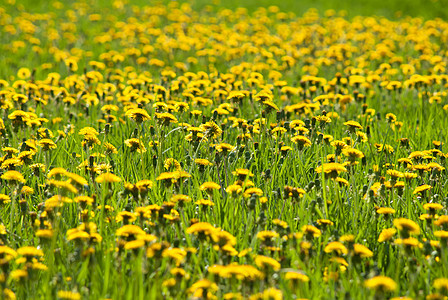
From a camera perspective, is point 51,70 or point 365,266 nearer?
point 365,266

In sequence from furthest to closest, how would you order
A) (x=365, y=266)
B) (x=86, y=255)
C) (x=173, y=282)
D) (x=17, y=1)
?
(x=17, y=1), (x=365, y=266), (x=86, y=255), (x=173, y=282)

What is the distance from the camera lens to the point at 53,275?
7.77 feet

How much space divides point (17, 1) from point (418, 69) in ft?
31.5

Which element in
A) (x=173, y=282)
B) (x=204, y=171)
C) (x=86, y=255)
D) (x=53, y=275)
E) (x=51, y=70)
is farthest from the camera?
(x=51, y=70)

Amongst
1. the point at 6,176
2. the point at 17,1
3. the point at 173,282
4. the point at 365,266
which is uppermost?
the point at 17,1

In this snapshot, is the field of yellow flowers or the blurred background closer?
the field of yellow flowers

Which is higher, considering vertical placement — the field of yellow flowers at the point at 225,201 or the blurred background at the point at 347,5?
the blurred background at the point at 347,5

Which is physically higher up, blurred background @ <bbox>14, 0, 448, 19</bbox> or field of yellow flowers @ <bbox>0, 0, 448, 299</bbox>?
blurred background @ <bbox>14, 0, 448, 19</bbox>

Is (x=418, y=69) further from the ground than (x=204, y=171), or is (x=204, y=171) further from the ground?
(x=418, y=69)

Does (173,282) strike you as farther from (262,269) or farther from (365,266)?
(365,266)

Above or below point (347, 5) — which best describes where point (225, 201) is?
below

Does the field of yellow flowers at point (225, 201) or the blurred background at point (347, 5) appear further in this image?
the blurred background at point (347, 5)

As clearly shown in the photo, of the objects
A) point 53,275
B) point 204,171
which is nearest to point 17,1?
point 204,171

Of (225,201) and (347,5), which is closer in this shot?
(225,201)
